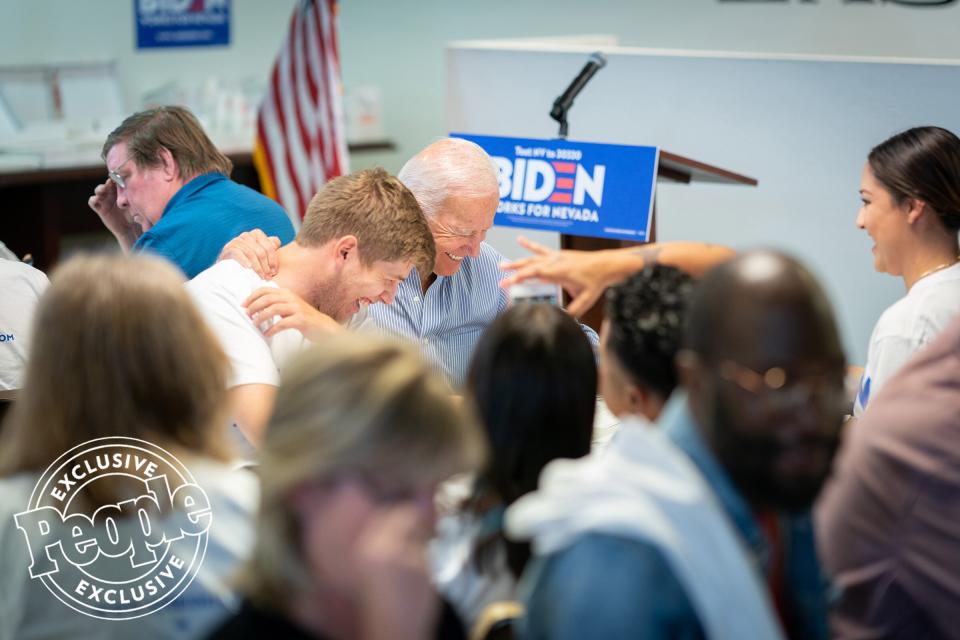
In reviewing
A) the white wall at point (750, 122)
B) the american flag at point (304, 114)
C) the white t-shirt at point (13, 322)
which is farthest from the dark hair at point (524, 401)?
the american flag at point (304, 114)

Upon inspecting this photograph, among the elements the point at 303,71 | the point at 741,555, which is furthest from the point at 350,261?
the point at 303,71

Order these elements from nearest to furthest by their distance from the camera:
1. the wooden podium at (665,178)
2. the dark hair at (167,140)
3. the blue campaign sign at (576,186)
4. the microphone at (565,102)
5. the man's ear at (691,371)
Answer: the man's ear at (691,371) → the dark hair at (167,140) → the blue campaign sign at (576,186) → the wooden podium at (665,178) → the microphone at (565,102)

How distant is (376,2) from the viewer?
8367mm

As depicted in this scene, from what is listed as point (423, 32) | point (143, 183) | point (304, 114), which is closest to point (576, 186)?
point (143, 183)

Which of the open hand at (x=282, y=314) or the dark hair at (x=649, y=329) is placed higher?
the dark hair at (x=649, y=329)

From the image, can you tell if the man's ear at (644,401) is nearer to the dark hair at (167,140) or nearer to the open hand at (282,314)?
the open hand at (282,314)

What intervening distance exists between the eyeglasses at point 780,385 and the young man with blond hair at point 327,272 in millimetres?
1487

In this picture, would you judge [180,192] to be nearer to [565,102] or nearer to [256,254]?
[256,254]

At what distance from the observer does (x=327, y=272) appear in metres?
2.79

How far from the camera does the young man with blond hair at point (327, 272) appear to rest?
2.58m

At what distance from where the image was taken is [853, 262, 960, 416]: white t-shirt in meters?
2.78

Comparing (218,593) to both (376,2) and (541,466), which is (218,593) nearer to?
(541,466)

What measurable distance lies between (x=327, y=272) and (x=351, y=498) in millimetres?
1679

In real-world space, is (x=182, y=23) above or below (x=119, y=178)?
above
